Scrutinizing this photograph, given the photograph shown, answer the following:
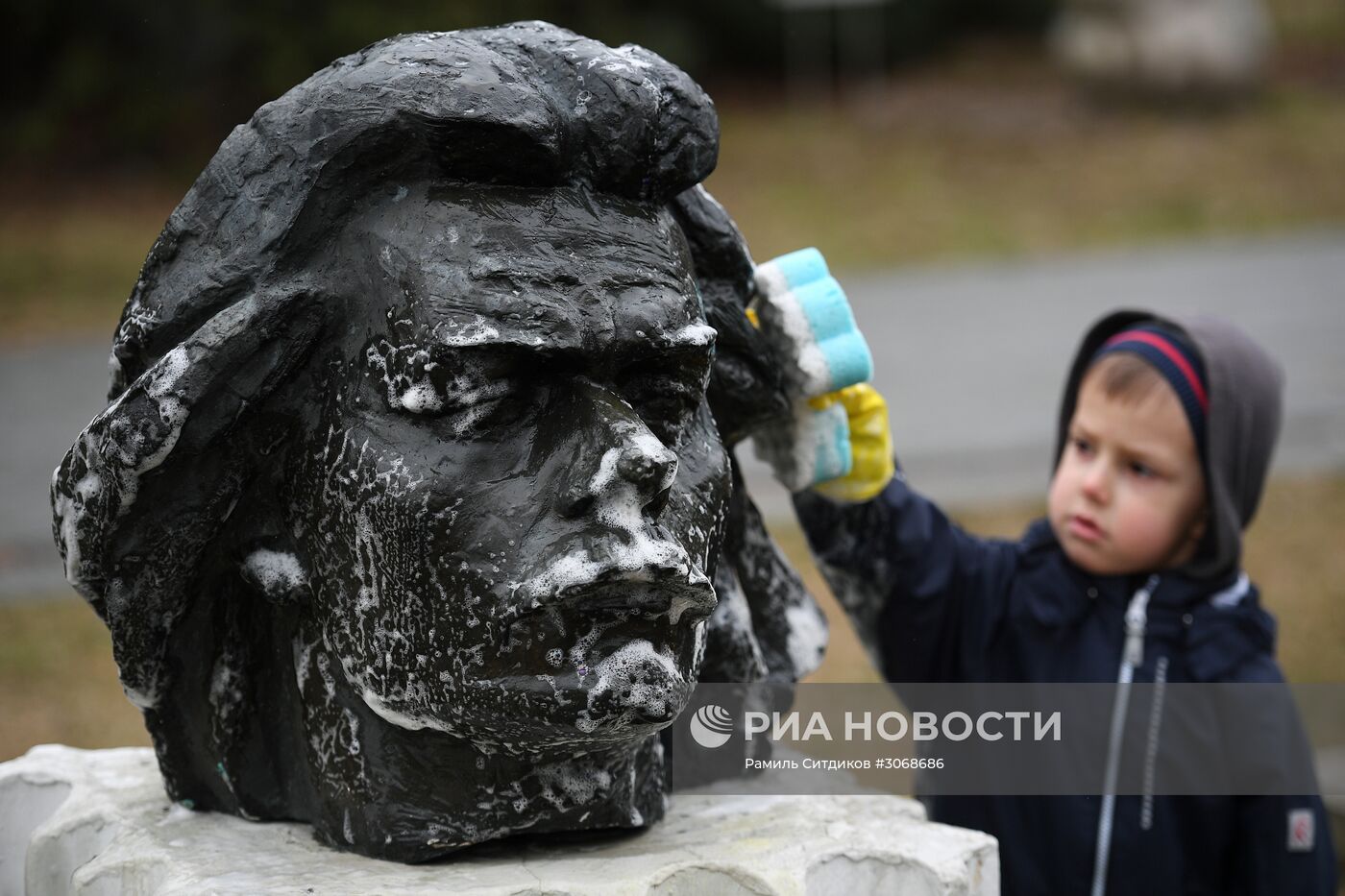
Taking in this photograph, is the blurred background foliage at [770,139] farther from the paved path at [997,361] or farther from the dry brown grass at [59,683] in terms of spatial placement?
the dry brown grass at [59,683]

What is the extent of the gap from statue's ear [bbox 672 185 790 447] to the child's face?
0.74 metres

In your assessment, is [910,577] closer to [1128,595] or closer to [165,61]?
[1128,595]

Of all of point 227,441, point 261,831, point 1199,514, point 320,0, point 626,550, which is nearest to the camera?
point 626,550

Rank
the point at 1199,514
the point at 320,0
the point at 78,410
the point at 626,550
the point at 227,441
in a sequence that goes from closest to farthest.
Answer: the point at 626,550 < the point at 227,441 < the point at 1199,514 < the point at 78,410 < the point at 320,0

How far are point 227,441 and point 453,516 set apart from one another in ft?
0.97

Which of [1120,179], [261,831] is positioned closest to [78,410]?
[261,831]

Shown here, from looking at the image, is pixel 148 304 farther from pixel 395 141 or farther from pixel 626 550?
pixel 626 550

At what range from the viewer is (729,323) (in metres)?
2.26

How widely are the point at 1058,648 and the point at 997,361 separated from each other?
15.7 feet

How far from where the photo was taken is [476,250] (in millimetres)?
1895

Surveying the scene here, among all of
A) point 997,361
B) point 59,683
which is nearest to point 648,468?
point 59,683

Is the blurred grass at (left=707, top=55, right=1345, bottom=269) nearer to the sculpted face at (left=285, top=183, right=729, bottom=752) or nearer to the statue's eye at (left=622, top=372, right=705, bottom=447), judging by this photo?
the statue's eye at (left=622, top=372, right=705, bottom=447)

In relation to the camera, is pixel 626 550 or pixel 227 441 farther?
pixel 227 441

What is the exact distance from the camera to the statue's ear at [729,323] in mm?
2217
